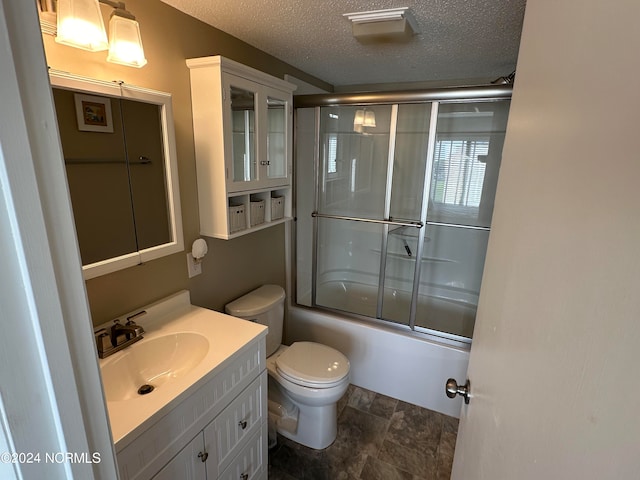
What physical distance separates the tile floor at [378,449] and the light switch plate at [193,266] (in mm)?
1096

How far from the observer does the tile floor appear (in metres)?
1.72

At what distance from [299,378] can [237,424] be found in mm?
468

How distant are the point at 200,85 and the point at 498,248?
4.45 ft

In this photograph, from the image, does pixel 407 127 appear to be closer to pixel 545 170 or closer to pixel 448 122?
pixel 448 122

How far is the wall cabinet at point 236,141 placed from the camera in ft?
4.77

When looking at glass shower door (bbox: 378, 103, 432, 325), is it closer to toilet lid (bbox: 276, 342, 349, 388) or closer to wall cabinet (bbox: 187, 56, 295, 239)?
toilet lid (bbox: 276, 342, 349, 388)

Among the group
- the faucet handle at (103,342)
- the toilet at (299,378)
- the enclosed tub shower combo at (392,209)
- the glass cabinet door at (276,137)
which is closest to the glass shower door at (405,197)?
the enclosed tub shower combo at (392,209)

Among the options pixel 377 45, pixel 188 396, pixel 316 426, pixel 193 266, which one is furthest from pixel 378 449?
pixel 377 45

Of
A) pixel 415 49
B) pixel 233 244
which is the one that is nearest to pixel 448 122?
pixel 415 49

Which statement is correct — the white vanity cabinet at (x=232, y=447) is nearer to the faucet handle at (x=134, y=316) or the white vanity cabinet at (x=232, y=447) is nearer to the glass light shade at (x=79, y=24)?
the faucet handle at (x=134, y=316)

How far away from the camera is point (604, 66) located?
15.4 inches

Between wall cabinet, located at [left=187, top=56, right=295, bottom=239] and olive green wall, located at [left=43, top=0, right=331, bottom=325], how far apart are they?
0.06 metres

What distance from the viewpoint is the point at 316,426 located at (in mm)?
1829

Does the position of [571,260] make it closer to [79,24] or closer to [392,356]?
[79,24]
